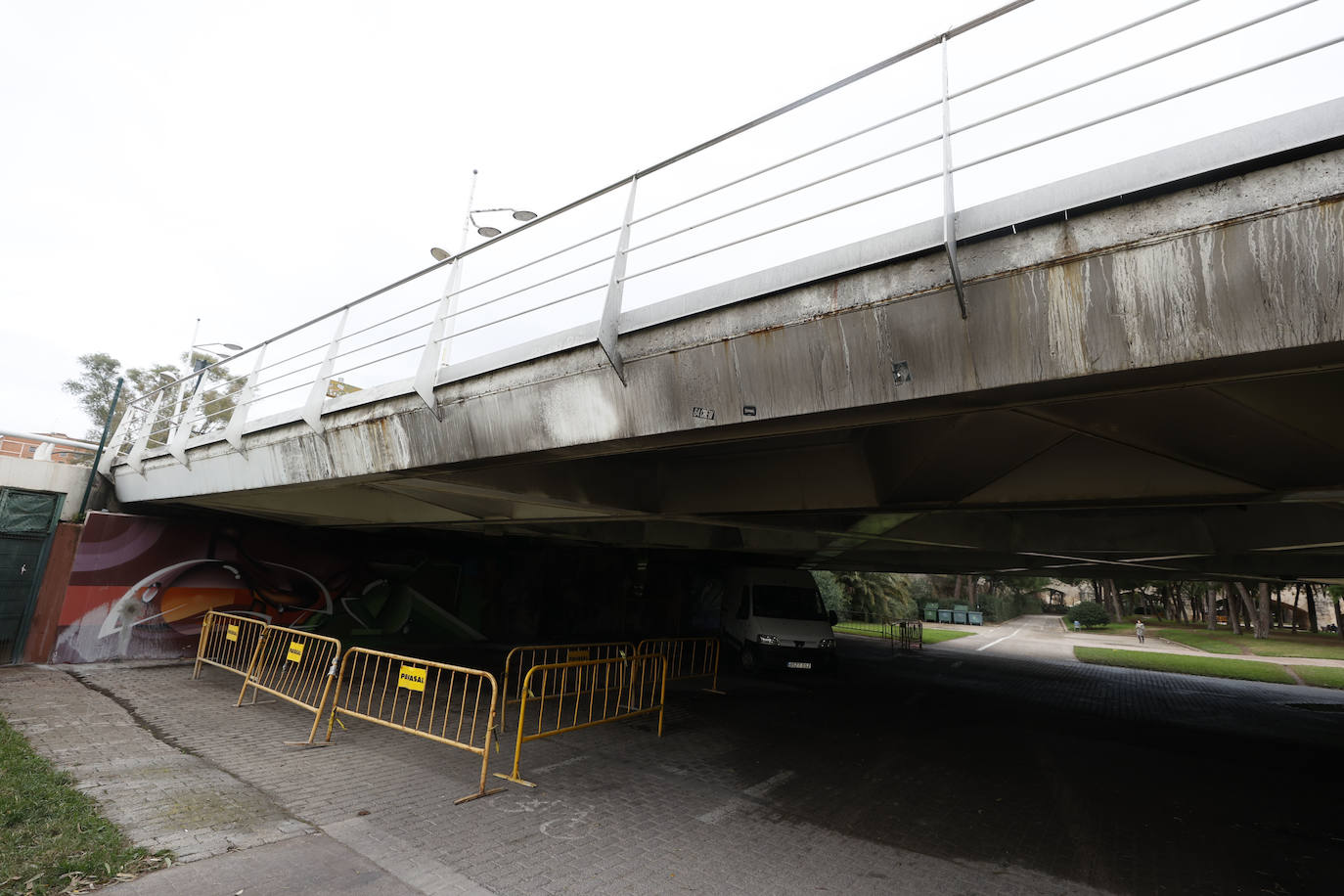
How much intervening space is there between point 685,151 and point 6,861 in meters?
7.28

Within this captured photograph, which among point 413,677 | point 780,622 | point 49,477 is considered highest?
point 49,477

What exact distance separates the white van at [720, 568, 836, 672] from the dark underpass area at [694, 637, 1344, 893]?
2.04 feet

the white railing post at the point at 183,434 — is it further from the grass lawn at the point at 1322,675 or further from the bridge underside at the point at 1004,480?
the grass lawn at the point at 1322,675

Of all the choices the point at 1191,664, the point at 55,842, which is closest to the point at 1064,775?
the point at 55,842

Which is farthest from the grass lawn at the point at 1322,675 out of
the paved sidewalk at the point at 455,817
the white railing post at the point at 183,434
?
the white railing post at the point at 183,434

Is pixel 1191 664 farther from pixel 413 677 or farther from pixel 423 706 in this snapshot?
pixel 413 677

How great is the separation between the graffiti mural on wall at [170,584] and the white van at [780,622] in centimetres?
1078

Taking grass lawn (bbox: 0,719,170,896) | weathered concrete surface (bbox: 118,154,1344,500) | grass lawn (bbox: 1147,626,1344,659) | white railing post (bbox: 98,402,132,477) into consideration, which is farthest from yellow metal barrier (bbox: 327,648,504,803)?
grass lawn (bbox: 1147,626,1344,659)

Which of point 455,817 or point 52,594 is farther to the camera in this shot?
point 52,594

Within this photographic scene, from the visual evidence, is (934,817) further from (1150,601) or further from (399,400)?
(1150,601)

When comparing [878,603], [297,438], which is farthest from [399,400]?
[878,603]

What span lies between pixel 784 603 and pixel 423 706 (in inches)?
355

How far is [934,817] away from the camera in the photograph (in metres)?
6.41

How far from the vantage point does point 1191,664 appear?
24328 mm
